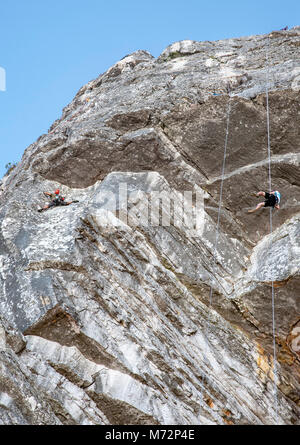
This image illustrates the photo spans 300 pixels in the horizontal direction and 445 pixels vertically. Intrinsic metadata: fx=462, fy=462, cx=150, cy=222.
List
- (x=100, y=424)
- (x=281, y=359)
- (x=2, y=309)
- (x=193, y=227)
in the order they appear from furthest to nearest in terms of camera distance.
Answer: (x=193, y=227)
(x=281, y=359)
(x=2, y=309)
(x=100, y=424)

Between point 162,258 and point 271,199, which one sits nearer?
point 162,258

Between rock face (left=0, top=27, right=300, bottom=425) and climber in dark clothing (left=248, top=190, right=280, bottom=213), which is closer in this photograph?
rock face (left=0, top=27, right=300, bottom=425)

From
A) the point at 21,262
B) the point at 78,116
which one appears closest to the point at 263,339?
the point at 21,262

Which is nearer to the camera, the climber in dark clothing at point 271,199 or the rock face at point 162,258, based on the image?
the rock face at point 162,258

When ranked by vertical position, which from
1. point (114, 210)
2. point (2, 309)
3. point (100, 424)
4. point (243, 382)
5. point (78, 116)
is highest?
point (78, 116)

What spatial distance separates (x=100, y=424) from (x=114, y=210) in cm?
721

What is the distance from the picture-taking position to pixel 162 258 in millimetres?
16016

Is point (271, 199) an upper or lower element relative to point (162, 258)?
upper

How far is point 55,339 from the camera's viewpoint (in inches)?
503

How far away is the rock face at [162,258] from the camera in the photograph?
40.1ft

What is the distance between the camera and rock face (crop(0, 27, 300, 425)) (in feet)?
40.1

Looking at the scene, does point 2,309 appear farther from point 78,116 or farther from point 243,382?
point 78,116

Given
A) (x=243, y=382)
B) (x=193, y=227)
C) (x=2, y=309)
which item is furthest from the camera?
(x=193, y=227)
